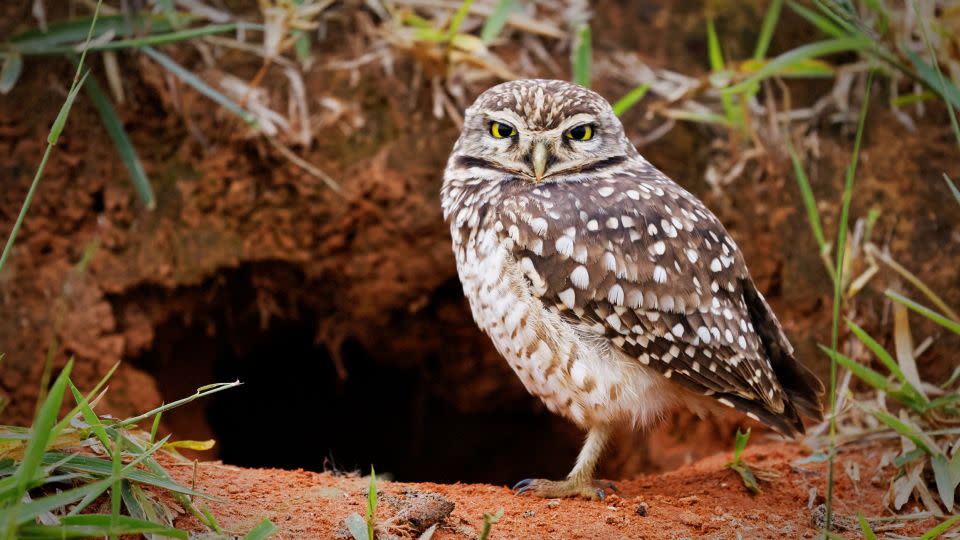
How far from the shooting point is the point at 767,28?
3725 mm

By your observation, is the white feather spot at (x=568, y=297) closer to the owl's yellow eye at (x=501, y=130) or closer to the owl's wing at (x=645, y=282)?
the owl's wing at (x=645, y=282)

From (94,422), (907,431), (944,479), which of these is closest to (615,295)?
(907,431)

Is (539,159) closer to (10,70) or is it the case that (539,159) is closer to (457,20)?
(457,20)

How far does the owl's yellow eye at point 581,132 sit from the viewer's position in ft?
8.73

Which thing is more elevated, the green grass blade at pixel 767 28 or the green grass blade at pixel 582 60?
the green grass blade at pixel 767 28

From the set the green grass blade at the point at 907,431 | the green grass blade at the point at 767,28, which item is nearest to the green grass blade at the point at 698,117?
the green grass blade at the point at 767,28

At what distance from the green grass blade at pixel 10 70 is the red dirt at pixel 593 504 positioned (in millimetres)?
1921

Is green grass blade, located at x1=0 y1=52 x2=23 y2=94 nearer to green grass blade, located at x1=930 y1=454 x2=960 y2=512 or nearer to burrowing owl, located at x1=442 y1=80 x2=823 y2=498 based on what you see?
burrowing owl, located at x1=442 y1=80 x2=823 y2=498

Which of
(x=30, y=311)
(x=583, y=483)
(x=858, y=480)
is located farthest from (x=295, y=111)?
(x=858, y=480)

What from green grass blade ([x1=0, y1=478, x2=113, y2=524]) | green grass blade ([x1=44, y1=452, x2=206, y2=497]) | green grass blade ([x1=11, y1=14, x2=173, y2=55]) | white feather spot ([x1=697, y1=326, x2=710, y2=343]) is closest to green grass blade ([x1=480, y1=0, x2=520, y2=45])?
green grass blade ([x1=11, y1=14, x2=173, y2=55])

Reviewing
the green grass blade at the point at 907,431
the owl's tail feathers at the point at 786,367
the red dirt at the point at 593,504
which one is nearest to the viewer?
the red dirt at the point at 593,504

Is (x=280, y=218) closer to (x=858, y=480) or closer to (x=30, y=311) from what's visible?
(x=30, y=311)

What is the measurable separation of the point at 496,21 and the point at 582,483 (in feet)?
6.99

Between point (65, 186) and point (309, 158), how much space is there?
1061 millimetres
